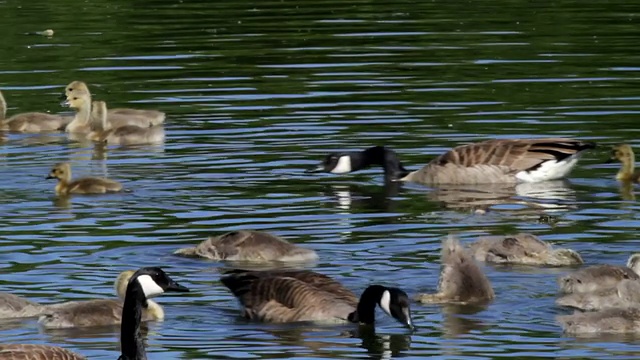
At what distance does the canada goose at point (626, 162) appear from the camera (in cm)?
1870

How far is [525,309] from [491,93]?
10.8 m

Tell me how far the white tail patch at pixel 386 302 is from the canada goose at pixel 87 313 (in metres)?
1.70

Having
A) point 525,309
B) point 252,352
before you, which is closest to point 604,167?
point 525,309

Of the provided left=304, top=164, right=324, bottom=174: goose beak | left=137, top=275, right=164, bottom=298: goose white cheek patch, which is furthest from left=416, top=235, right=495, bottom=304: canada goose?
left=304, top=164, right=324, bottom=174: goose beak

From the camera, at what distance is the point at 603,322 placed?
41.8 ft

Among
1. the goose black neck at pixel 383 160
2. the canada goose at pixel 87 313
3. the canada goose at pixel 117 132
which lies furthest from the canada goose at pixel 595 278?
the canada goose at pixel 117 132

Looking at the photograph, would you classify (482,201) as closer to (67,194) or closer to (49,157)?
(67,194)

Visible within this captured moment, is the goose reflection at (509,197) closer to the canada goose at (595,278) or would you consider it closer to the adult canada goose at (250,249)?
the adult canada goose at (250,249)

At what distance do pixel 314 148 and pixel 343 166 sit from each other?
135cm

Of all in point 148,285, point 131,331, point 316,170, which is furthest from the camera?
point 316,170

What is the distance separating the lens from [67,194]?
18828mm

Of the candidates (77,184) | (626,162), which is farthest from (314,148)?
(626,162)

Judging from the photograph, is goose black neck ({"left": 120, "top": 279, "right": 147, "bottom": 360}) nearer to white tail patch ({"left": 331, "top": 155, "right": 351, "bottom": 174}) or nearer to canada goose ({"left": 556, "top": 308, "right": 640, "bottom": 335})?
canada goose ({"left": 556, "top": 308, "right": 640, "bottom": 335})

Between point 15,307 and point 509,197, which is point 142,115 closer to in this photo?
point 509,197
